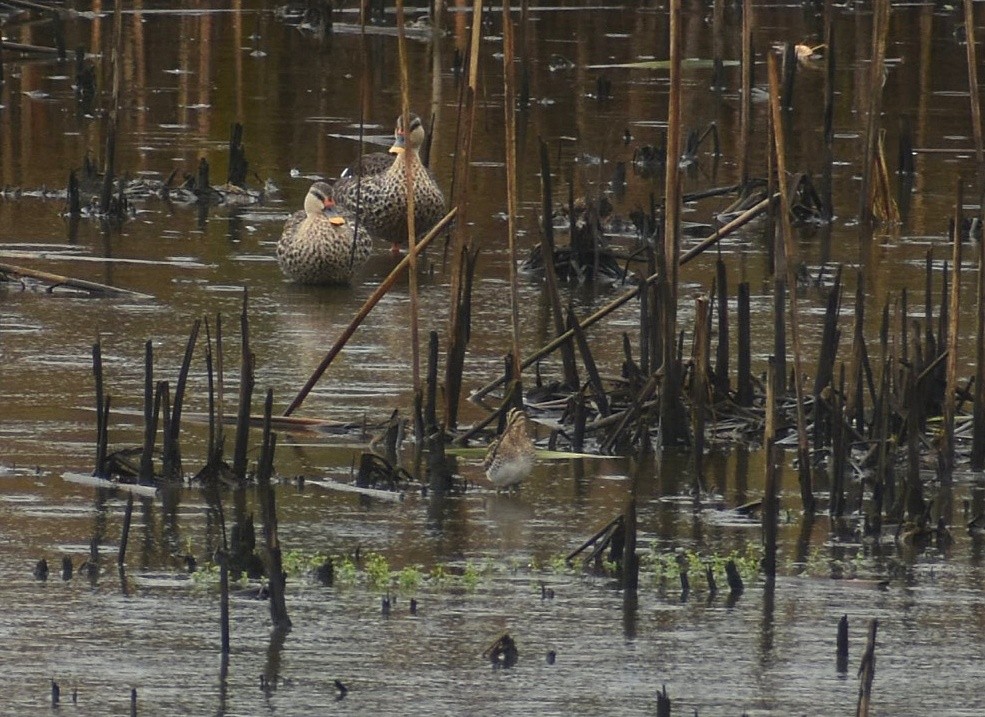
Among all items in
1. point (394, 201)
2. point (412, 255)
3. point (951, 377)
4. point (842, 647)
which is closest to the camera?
point (842, 647)

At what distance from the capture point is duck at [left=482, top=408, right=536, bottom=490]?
23.5 ft

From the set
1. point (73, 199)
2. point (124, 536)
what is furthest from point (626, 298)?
point (73, 199)

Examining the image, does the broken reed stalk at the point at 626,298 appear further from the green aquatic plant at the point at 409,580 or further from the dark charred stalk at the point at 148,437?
the green aquatic plant at the point at 409,580

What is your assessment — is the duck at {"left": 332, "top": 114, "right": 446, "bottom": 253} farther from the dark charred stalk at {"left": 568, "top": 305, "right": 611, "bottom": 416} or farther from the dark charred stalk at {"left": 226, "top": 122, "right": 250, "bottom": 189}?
the dark charred stalk at {"left": 568, "top": 305, "right": 611, "bottom": 416}

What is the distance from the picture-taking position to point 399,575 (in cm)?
623

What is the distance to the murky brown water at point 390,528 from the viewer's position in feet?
17.7

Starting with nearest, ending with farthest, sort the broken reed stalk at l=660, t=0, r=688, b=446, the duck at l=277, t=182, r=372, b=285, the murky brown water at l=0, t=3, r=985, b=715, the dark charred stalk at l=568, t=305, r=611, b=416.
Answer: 1. the murky brown water at l=0, t=3, r=985, b=715
2. the broken reed stalk at l=660, t=0, r=688, b=446
3. the dark charred stalk at l=568, t=305, r=611, b=416
4. the duck at l=277, t=182, r=372, b=285

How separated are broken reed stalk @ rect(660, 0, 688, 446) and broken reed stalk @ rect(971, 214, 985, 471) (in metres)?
0.99

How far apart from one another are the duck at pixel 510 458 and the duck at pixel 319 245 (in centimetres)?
390

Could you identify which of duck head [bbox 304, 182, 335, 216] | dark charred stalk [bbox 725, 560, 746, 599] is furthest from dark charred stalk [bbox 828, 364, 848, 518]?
duck head [bbox 304, 182, 335, 216]

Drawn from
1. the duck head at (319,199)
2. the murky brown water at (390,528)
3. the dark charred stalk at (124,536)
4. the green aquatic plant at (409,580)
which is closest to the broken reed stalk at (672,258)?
the murky brown water at (390,528)

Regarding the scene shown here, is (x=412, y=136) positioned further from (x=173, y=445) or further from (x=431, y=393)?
(x=173, y=445)

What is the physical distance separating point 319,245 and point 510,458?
13.7 ft

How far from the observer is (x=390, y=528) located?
6762 millimetres
